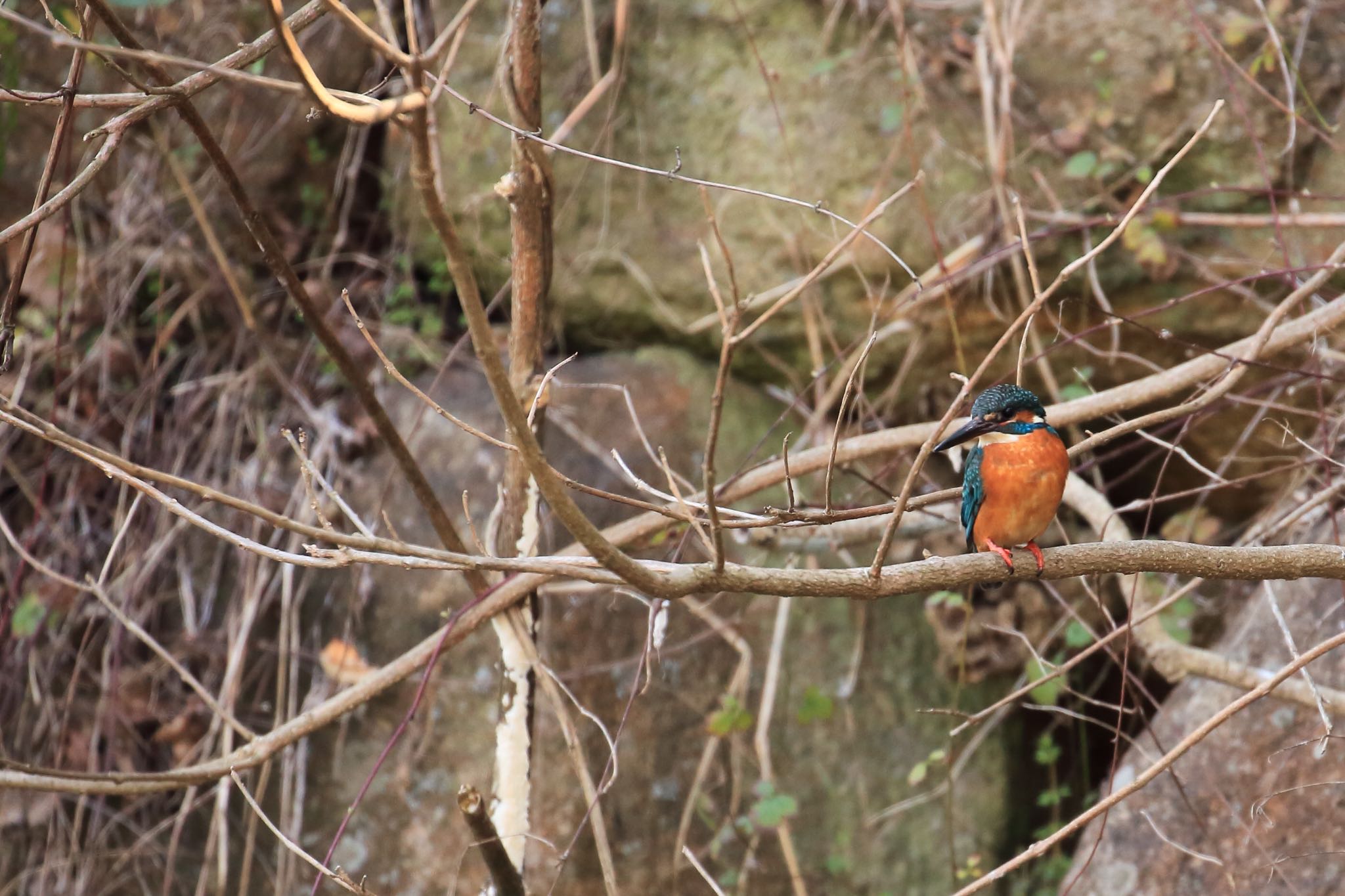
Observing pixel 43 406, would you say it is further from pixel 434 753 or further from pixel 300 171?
pixel 434 753

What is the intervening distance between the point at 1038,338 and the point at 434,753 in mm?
2279

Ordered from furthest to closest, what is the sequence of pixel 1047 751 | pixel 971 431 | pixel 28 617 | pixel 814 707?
pixel 1047 751
pixel 28 617
pixel 814 707
pixel 971 431

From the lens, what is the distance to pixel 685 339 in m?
3.94

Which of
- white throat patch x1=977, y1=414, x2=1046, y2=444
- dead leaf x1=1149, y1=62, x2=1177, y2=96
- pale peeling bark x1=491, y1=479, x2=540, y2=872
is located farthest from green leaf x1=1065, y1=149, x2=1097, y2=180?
pale peeling bark x1=491, y1=479, x2=540, y2=872

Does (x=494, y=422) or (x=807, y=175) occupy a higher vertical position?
(x=807, y=175)

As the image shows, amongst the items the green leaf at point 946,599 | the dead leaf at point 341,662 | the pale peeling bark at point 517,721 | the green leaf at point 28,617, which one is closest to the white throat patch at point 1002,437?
the green leaf at point 946,599

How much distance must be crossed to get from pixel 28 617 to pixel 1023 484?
2.89m

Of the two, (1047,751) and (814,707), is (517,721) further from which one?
(1047,751)

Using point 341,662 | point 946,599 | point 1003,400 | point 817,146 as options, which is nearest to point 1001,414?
point 1003,400

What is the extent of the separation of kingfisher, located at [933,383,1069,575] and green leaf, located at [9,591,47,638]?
2.72 meters

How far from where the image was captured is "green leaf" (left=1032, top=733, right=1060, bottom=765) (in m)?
3.64

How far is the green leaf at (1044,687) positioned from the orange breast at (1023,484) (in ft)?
2.53

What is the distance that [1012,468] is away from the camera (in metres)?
2.35

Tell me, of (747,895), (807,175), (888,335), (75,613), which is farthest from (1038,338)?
(75,613)
